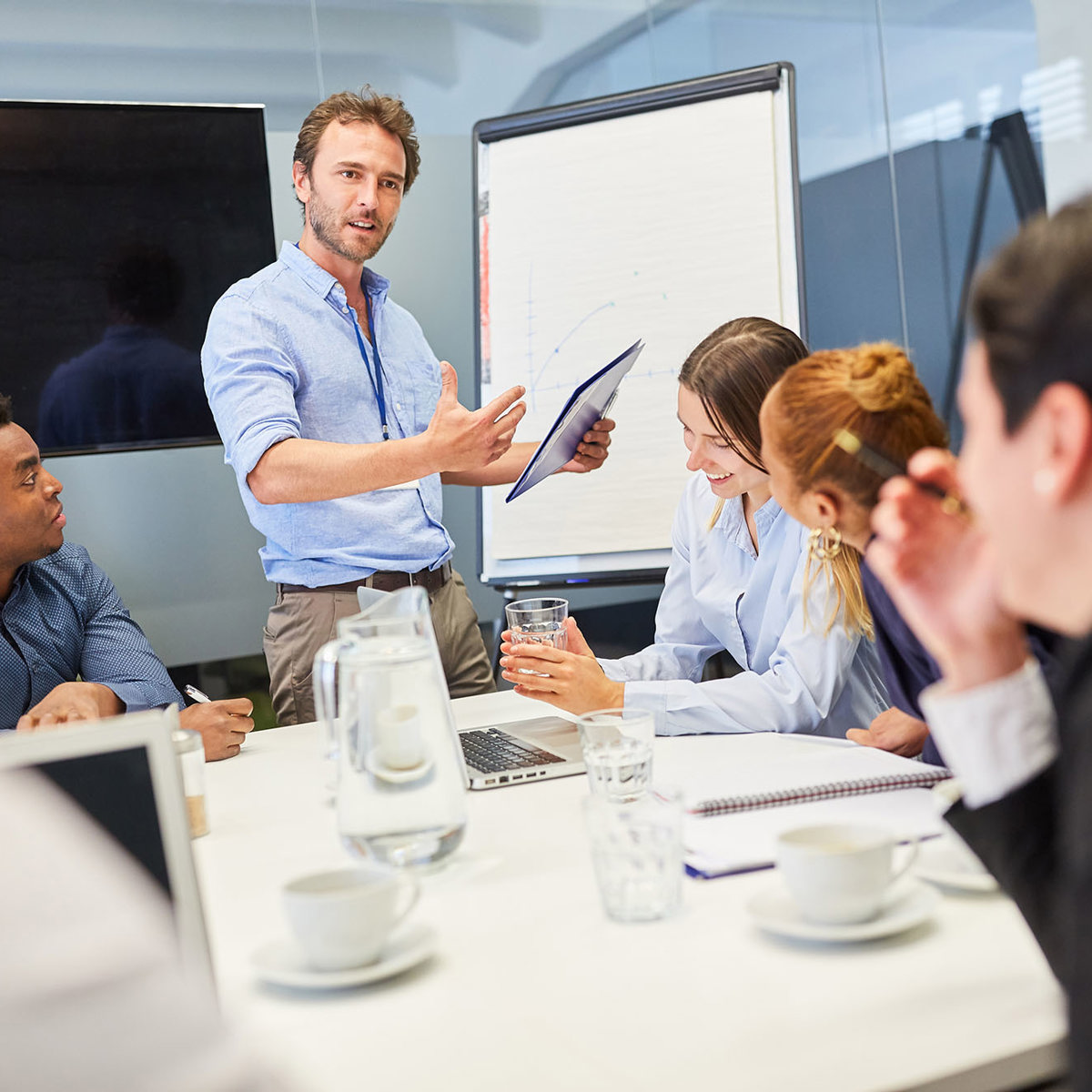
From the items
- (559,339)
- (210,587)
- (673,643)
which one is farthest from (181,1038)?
(210,587)

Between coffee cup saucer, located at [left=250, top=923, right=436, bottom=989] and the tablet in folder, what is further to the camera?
the tablet in folder

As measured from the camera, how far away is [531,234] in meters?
Answer: 2.98

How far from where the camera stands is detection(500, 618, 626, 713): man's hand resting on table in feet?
5.45

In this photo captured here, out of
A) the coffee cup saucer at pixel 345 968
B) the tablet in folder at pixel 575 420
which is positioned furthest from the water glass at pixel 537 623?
the coffee cup saucer at pixel 345 968

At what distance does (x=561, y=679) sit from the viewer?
1.67m

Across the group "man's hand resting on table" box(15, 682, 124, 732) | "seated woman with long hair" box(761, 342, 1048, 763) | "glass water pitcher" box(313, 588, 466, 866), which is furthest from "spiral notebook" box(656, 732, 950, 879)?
"man's hand resting on table" box(15, 682, 124, 732)

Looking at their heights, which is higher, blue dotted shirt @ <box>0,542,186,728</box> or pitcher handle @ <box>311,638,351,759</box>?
pitcher handle @ <box>311,638,351,759</box>

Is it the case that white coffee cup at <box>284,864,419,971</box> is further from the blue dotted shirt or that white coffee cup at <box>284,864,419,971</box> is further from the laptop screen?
the blue dotted shirt

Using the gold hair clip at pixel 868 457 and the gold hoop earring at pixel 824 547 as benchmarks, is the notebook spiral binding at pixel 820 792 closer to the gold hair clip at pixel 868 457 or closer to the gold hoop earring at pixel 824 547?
the gold hair clip at pixel 868 457

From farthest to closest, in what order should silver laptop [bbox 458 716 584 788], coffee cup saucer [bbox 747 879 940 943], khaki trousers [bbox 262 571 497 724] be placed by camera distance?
khaki trousers [bbox 262 571 497 724] < silver laptop [bbox 458 716 584 788] < coffee cup saucer [bbox 747 879 940 943]

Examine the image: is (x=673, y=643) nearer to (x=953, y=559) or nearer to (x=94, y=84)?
(x=953, y=559)

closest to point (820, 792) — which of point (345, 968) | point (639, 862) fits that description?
point (639, 862)

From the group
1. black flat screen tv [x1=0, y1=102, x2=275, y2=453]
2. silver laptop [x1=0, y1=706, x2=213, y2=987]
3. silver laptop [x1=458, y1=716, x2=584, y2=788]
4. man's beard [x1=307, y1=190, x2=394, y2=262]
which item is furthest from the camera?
black flat screen tv [x1=0, y1=102, x2=275, y2=453]

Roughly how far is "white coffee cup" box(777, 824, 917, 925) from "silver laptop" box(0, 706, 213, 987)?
1.47ft
